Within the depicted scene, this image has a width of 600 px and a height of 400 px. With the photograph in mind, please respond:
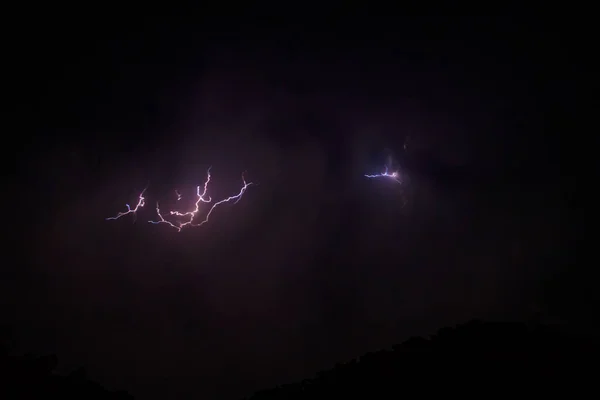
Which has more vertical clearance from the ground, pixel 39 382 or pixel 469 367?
pixel 469 367

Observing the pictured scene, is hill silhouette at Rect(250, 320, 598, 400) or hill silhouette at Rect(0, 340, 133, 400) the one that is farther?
hill silhouette at Rect(0, 340, 133, 400)

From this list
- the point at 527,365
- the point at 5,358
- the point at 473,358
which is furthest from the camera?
the point at 5,358

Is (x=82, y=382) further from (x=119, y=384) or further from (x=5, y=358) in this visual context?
(x=119, y=384)

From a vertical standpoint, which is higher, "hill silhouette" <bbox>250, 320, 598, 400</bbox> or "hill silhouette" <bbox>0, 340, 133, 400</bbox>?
"hill silhouette" <bbox>250, 320, 598, 400</bbox>

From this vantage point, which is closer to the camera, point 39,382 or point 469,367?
point 469,367

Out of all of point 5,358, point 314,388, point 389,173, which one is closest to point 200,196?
point 389,173

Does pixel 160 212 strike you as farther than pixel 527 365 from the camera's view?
Yes

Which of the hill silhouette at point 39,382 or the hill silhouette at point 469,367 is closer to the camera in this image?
the hill silhouette at point 469,367

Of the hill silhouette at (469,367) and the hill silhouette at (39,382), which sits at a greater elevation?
the hill silhouette at (469,367)
